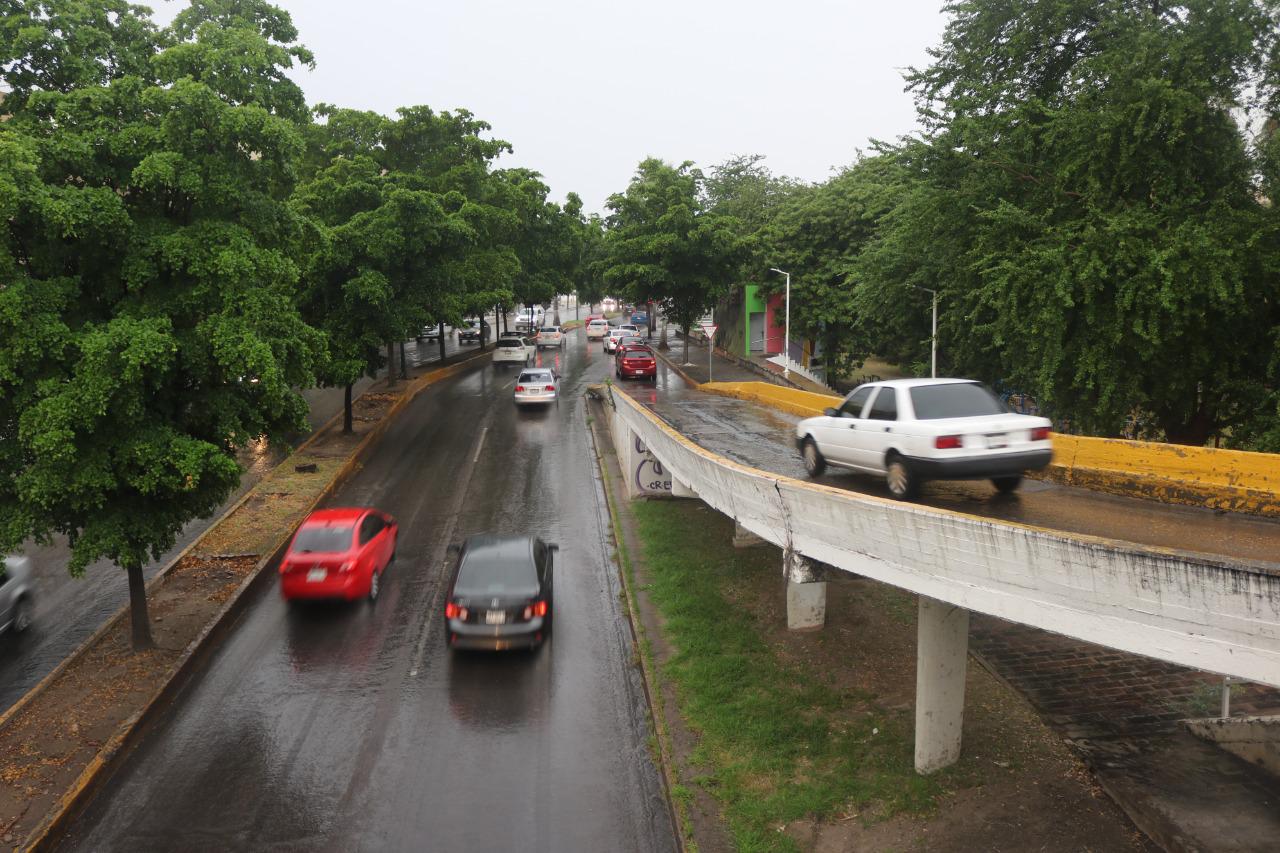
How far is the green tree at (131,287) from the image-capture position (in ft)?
36.9

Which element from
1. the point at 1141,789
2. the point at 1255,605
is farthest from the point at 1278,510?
the point at 1141,789

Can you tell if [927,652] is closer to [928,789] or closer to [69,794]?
[928,789]

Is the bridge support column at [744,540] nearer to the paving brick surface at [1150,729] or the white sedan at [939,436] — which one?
the paving brick surface at [1150,729]

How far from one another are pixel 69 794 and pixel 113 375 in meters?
5.15

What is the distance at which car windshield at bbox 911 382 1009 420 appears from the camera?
9.76 metres

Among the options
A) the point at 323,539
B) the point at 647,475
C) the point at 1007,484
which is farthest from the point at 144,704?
the point at 647,475

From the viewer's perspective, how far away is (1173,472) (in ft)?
33.1

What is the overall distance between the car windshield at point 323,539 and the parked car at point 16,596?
4.53m

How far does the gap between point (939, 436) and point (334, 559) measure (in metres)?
11.3

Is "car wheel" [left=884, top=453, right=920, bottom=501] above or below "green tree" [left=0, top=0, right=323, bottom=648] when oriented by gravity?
below

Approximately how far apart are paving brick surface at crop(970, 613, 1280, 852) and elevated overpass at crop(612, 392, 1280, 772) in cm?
230

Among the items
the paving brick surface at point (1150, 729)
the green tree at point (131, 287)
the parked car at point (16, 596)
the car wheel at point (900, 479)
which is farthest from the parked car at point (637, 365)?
the car wheel at point (900, 479)

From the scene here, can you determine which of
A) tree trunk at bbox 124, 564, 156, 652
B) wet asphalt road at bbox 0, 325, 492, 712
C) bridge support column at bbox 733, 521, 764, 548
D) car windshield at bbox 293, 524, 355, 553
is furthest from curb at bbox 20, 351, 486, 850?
bridge support column at bbox 733, 521, 764, 548

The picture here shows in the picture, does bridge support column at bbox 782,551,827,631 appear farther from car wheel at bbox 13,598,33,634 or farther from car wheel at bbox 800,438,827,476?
car wheel at bbox 13,598,33,634
